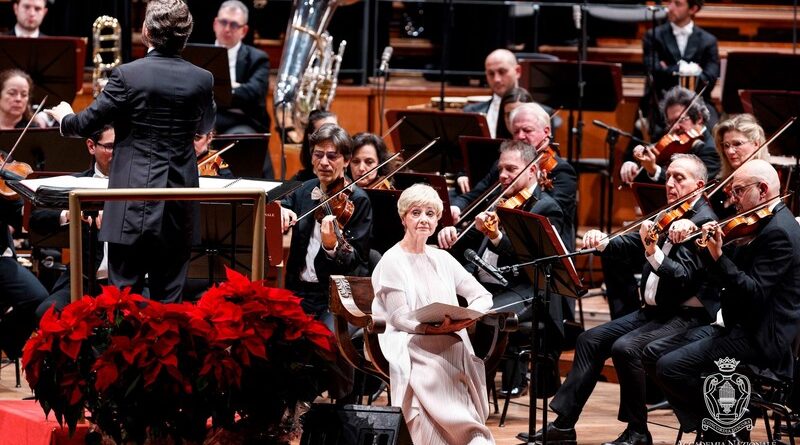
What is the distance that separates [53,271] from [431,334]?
102 inches

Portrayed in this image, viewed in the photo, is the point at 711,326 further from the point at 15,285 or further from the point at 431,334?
the point at 15,285

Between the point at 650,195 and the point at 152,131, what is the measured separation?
7.32ft

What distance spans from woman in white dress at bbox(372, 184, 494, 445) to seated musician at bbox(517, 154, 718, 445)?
542 millimetres

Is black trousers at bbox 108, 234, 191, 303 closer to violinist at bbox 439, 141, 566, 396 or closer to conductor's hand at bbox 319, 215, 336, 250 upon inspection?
conductor's hand at bbox 319, 215, 336, 250

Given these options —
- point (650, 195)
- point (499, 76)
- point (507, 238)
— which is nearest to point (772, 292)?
point (650, 195)

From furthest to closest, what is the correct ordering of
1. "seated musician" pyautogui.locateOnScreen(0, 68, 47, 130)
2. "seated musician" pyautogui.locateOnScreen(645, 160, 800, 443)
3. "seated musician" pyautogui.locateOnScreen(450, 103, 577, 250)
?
"seated musician" pyautogui.locateOnScreen(0, 68, 47, 130) → "seated musician" pyautogui.locateOnScreen(450, 103, 577, 250) → "seated musician" pyautogui.locateOnScreen(645, 160, 800, 443)

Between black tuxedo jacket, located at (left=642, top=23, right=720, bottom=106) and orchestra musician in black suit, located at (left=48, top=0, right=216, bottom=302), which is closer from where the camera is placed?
orchestra musician in black suit, located at (left=48, top=0, right=216, bottom=302)

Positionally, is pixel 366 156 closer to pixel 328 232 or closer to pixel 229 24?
pixel 328 232

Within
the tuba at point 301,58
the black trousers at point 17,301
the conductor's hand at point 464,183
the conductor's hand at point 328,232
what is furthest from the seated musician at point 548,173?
the black trousers at point 17,301

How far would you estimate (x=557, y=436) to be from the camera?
5082 millimetres

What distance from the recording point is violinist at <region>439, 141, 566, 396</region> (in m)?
5.40

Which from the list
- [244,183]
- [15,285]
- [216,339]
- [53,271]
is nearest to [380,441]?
[216,339]

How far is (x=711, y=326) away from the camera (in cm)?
497

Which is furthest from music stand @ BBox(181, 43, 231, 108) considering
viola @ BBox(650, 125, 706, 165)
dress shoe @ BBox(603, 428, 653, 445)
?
dress shoe @ BBox(603, 428, 653, 445)
